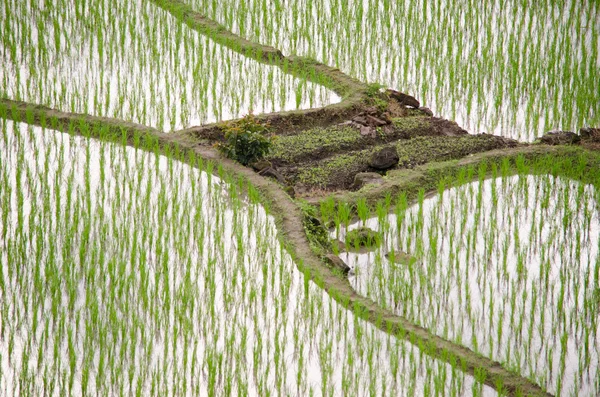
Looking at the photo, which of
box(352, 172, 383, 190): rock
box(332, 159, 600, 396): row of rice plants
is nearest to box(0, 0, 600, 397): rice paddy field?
box(332, 159, 600, 396): row of rice plants

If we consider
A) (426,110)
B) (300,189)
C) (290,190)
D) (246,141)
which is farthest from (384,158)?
(426,110)

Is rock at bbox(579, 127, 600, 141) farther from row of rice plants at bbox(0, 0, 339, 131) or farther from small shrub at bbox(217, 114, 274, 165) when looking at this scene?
small shrub at bbox(217, 114, 274, 165)

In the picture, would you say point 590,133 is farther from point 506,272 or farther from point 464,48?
point 506,272

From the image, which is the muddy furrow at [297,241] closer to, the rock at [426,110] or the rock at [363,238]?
the rock at [363,238]

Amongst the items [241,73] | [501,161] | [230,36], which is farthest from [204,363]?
[230,36]

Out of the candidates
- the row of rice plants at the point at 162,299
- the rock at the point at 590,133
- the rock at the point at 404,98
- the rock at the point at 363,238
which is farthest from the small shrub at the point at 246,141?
the rock at the point at 590,133

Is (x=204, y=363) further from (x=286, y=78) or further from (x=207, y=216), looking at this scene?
(x=286, y=78)
